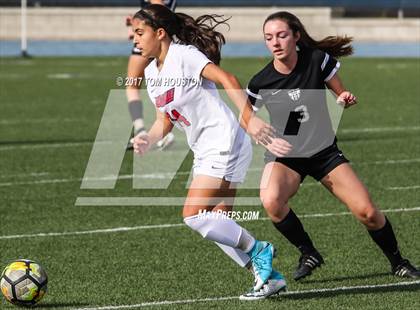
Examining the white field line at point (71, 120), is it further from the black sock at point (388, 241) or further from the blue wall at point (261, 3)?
the blue wall at point (261, 3)

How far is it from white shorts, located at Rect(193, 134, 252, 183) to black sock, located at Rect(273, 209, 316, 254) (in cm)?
80

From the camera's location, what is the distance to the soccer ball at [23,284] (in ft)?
22.3

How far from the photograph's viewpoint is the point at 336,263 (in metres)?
8.02

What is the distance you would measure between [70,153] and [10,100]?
8.00 meters

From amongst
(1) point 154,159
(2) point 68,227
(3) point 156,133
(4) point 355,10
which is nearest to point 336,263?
(3) point 156,133

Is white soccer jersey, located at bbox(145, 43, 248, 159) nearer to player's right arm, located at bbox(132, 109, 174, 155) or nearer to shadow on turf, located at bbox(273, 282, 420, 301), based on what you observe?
player's right arm, located at bbox(132, 109, 174, 155)

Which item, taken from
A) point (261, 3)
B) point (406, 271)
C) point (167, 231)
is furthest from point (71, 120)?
point (261, 3)

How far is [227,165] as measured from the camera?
678cm

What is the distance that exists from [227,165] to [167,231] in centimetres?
278

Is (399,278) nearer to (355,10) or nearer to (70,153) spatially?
(70,153)

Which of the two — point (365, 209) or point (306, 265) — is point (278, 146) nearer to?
point (365, 209)

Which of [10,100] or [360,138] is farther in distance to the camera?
[10,100]

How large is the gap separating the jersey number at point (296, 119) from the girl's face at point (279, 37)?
42cm

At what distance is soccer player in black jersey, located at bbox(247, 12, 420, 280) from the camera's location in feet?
24.0
